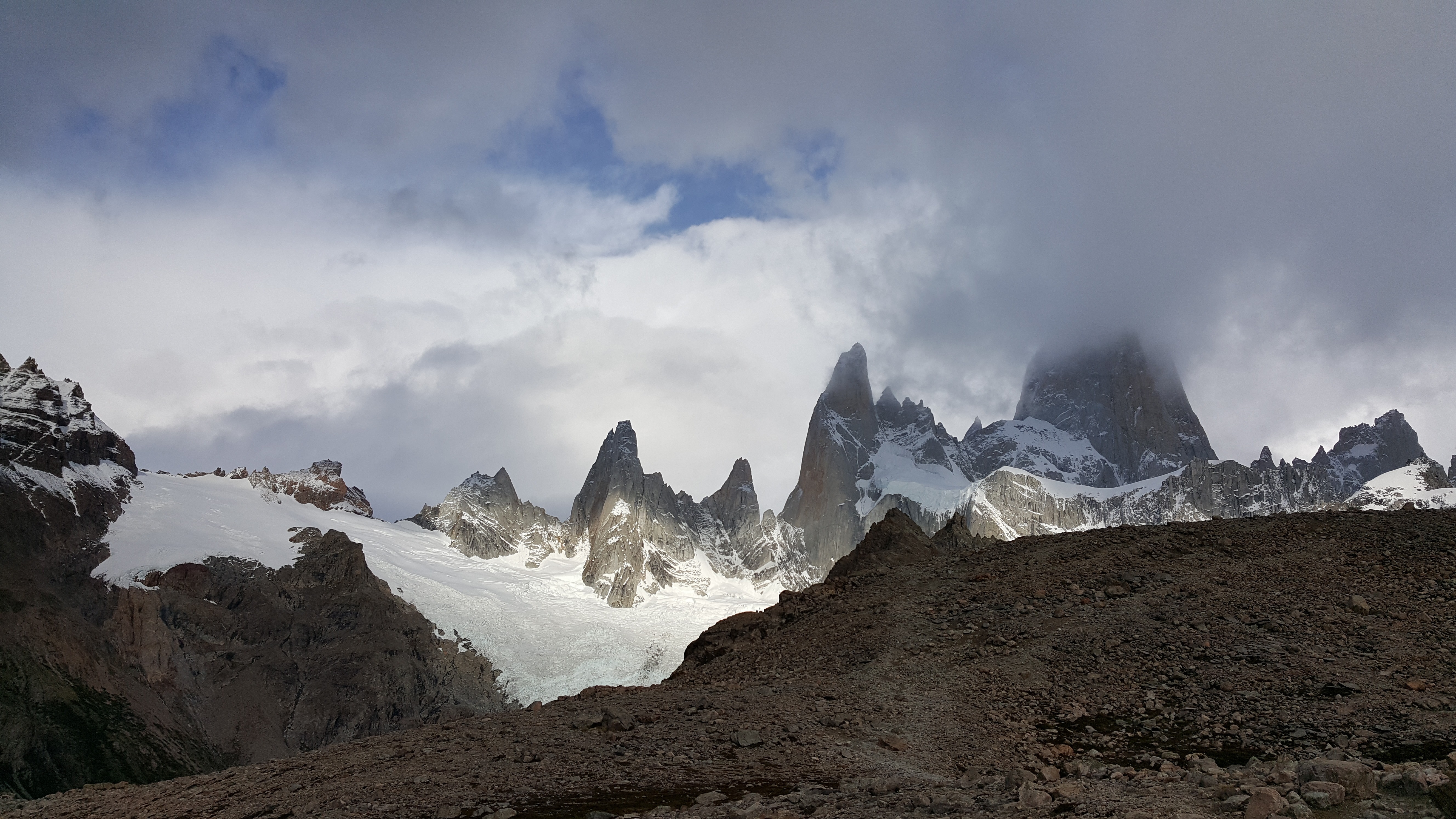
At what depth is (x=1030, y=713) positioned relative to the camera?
2514 centimetres

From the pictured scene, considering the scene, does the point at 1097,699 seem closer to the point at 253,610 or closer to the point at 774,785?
the point at 774,785

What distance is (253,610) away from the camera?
7859 inches

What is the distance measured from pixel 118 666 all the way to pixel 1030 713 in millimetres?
171571

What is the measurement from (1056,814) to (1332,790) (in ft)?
13.1

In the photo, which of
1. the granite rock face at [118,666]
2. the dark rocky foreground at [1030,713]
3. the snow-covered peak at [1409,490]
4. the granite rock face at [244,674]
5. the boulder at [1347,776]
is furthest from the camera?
the snow-covered peak at [1409,490]

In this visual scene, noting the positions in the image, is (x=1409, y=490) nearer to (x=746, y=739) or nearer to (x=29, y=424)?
(x=746, y=739)

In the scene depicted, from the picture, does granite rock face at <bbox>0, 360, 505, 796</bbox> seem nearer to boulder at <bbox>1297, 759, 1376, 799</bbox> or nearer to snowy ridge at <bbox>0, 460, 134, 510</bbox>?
snowy ridge at <bbox>0, 460, 134, 510</bbox>

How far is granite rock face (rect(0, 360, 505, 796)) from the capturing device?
121938mm

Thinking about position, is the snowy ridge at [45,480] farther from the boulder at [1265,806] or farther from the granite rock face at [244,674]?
the boulder at [1265,806]

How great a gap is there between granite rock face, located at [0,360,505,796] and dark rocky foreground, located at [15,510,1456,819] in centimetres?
11809

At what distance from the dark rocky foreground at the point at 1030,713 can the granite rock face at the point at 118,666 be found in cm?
11809

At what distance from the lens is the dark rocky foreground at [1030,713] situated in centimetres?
1722

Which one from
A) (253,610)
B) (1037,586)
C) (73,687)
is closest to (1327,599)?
(1037,586)

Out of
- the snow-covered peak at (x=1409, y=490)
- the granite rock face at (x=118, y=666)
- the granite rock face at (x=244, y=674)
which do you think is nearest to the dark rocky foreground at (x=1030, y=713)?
the granite rock face at (x=118, y=666)
